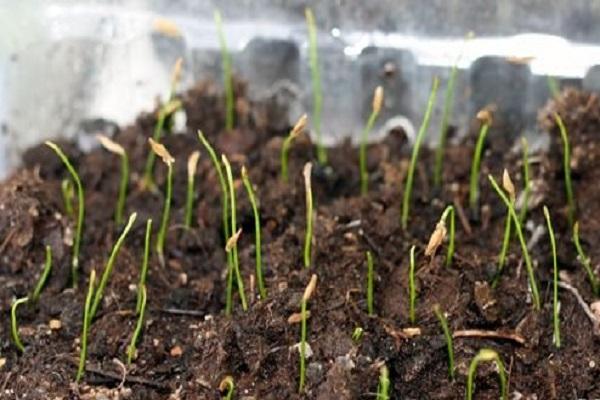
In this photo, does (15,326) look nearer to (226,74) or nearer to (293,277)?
(293,277)

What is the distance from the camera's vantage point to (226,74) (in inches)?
66.6

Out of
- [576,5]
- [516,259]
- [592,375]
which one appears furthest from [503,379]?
[576,5]

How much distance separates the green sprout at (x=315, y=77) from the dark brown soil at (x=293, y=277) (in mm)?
28

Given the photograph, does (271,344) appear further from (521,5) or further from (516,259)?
(521,5)

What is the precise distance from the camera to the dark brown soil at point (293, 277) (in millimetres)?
1281

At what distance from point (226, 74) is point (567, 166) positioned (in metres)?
0.60

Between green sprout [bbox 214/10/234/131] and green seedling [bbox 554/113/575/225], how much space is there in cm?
54

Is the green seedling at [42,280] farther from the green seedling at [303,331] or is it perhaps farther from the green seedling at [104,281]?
the green seedling at [303,331]

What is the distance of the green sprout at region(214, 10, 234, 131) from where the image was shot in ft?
5.52

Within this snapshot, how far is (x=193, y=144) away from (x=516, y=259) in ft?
1.92

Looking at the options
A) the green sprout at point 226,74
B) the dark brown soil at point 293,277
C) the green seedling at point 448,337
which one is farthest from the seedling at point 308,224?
the green sprout at point 226,74

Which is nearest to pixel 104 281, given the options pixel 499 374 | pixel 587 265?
pixel 499 374

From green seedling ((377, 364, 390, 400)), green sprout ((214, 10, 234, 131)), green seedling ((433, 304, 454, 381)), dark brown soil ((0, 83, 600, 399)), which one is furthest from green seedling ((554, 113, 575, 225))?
A: green sprout ((214, 10, 234, 131))

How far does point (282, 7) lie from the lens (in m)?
1.72
